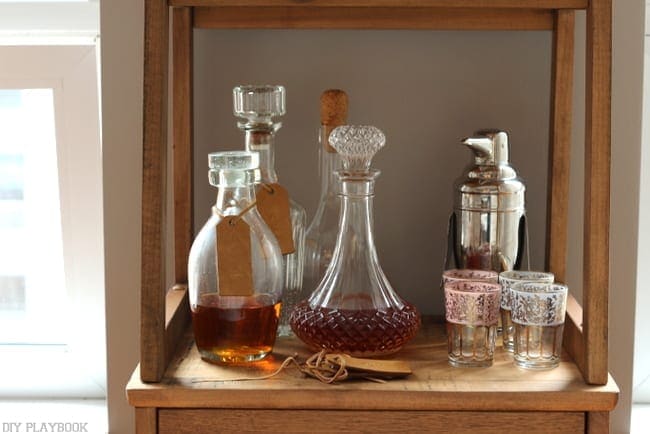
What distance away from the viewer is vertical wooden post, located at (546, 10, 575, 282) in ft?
3.87

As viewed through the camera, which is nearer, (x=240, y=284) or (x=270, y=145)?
(x=240, y=284)

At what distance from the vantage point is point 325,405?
37.5 inches

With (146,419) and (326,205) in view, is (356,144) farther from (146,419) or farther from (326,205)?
(146,419)

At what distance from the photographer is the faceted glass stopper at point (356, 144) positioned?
103cm

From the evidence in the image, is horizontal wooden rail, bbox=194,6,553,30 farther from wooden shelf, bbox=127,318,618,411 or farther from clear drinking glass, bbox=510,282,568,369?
wooden shelf, bbox=127,318,618,411

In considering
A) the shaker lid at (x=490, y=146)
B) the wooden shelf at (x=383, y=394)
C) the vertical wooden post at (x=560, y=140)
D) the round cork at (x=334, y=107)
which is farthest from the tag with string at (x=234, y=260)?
the vertical wooden post at (x=560, y=140)

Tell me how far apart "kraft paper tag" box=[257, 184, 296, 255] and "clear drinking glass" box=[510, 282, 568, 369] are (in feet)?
0.90

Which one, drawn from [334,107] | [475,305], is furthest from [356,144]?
[475,305]

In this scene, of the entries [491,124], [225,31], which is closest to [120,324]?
[225,31]

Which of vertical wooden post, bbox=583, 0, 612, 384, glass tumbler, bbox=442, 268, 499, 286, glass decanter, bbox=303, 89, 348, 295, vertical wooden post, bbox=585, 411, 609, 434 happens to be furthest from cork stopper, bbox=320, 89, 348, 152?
vertical wooden post, bbox=585, 411, 609, 434

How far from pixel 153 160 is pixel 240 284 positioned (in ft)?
0.56

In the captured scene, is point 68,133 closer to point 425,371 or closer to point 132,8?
point 132,8

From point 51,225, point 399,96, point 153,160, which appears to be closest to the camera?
point 153,160

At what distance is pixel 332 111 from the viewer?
113 cm
